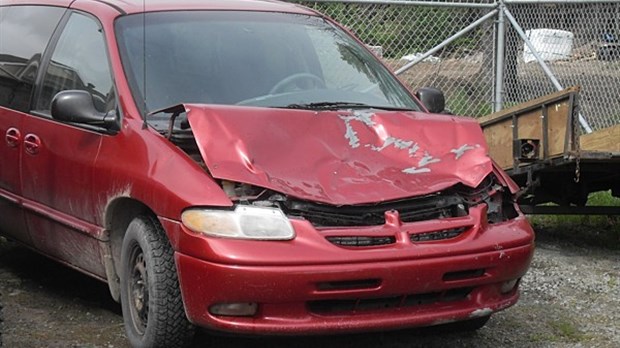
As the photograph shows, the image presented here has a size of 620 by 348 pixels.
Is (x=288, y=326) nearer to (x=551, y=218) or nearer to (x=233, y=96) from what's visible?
(x=233, y=96)

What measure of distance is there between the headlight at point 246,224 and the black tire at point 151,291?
13.4 inches

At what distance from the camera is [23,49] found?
6.25 meters

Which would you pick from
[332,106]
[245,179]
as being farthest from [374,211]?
[332,106]

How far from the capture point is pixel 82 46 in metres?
5.72

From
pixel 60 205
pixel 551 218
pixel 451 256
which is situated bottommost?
pixel 551 218

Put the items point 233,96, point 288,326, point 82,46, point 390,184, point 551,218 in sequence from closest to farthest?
point 288,326, point 390,184, point 233,96, point 82,46, point 551,218

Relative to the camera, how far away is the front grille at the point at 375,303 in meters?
4.35

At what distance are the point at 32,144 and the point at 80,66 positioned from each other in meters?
0.50

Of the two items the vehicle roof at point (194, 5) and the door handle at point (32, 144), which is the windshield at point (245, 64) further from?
the door handle at point (32, 144)

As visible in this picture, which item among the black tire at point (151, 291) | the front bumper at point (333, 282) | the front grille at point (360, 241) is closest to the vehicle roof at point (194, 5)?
the black tire at point (151, 291)

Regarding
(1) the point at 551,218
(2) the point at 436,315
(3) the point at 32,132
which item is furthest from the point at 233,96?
(1) the point at 551,218

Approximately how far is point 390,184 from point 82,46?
6.91ft

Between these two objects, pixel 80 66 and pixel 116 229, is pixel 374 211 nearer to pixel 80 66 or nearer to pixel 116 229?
pixel 116 229

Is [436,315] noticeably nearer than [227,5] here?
Yes
